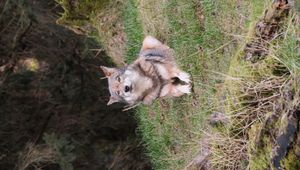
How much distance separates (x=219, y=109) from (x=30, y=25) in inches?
167

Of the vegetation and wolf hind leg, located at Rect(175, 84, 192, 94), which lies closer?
the vegetation

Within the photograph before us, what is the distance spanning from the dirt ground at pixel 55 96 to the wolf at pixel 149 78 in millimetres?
2125

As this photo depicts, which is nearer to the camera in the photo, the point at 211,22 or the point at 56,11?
the point at 211,22

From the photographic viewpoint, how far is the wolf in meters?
4.84

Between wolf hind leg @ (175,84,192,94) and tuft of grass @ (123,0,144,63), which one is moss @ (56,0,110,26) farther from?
wolf hind leg @ (175,84,192,94)

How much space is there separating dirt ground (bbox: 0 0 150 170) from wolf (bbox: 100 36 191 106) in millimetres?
2125

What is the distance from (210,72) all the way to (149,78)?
2.03 feet

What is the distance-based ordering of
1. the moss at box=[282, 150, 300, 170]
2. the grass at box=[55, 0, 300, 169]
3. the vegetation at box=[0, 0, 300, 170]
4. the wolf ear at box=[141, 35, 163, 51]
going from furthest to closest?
the wolf ear at box=[141, 35, 163, 51] → the grass at box=[55, 0, 300, 169] → the vegetation at box=[0, 0, 300, 170] → the moss at box=[282, 150, 300, 170]

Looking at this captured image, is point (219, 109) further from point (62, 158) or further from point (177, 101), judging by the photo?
Result: point (62, 158)

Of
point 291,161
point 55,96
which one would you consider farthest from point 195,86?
point 55,96

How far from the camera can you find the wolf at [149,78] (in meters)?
4.84

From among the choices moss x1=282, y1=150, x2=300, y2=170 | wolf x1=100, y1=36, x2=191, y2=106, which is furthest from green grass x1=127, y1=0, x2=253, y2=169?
moss x1=282, y1=150, x2=300, y2=170

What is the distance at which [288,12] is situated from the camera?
3.26 meters

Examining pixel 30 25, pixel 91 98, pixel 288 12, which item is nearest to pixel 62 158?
pixel 91 98
